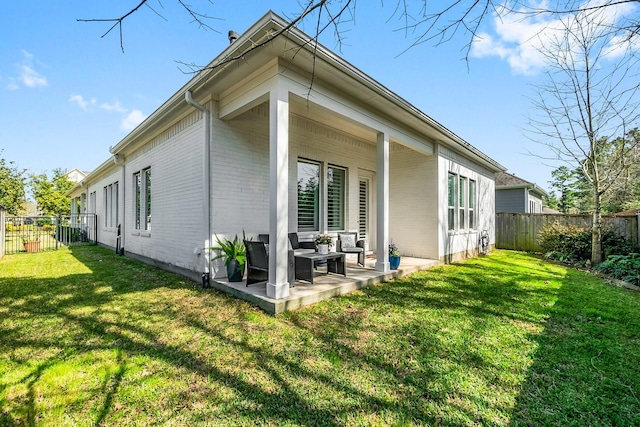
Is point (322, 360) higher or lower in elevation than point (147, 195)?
lower

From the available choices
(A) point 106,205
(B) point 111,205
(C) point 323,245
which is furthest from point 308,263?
(A) point 106,205

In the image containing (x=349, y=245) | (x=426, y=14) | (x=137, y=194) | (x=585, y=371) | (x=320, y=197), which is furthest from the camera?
(x=137, y=194)

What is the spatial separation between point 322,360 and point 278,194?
2191mm

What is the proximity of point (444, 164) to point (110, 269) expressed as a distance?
906 cm

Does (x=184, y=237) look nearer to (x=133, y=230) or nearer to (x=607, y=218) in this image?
(x=133, y=230)

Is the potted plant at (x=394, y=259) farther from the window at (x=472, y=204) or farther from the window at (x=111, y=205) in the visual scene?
the window at (x=111, y=205)

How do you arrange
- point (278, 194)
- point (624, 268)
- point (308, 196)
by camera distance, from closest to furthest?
point (278, 194) → point (624, 268) → point (308, 196)

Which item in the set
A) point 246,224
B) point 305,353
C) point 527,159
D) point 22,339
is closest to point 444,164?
point 527,159

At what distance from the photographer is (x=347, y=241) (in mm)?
6711

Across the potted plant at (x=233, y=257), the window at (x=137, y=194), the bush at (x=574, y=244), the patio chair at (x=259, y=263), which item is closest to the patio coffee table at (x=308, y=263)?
the patio chair at (x=259, y=263)

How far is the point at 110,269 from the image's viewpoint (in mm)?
6910

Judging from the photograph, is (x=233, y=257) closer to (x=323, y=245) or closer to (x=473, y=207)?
(x=323, y=245)

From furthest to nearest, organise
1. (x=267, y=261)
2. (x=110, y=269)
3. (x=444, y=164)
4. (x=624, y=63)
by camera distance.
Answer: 1. (x=444, y=164)
2. (x=110, y=269)
3. (x=267, y=261)
4. (x=624, y=63)

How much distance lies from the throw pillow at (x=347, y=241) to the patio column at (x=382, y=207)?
89 centimetres
